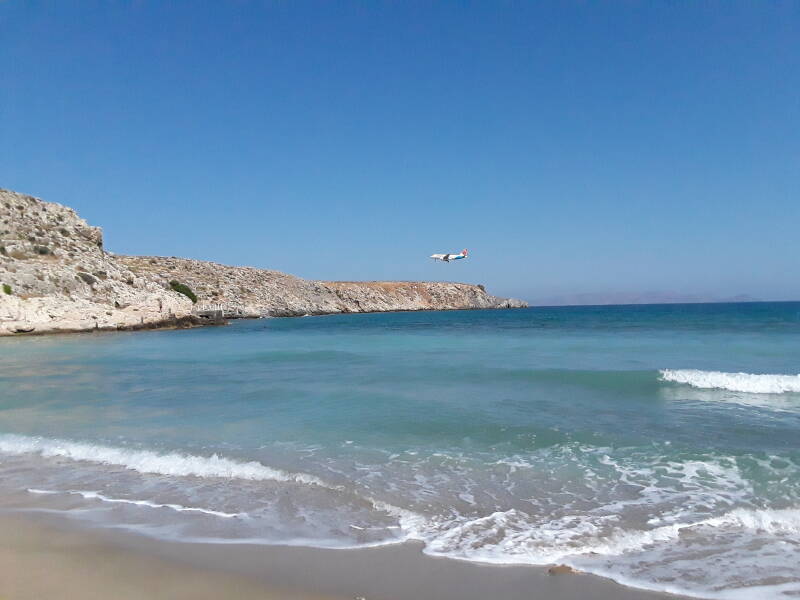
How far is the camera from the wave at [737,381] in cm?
1328

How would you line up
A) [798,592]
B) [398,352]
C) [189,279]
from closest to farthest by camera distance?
[798,592]
[398,352]
[189,279]

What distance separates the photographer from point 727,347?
82.4 feet

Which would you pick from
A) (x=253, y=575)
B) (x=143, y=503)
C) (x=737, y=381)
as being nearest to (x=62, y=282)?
(x=143, y=503)

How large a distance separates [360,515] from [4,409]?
10.5 metres

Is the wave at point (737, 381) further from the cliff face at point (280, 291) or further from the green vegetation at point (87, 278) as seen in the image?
the cliff face at point (280, 291)

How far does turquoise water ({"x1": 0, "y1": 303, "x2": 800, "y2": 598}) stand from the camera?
487 cm

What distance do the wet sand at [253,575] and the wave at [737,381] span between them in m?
11.7

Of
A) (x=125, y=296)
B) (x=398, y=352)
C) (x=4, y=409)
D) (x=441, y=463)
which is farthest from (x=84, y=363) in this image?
(x=125, y=296)

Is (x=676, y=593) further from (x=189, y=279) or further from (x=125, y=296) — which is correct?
(x=189, y=279)

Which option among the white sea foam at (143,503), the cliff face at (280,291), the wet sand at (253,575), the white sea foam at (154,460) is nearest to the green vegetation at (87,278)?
the cliff face at (280,291)

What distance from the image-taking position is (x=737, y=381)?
1424 cm

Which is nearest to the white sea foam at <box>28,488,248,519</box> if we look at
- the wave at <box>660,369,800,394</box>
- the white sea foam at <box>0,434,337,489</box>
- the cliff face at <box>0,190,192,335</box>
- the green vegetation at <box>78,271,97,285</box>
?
the white sea foam at <box>0,434,337,489</box>

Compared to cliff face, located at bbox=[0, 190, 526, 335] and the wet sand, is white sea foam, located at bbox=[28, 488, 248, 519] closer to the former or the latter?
the wet sand

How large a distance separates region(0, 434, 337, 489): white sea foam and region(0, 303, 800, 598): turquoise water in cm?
4
